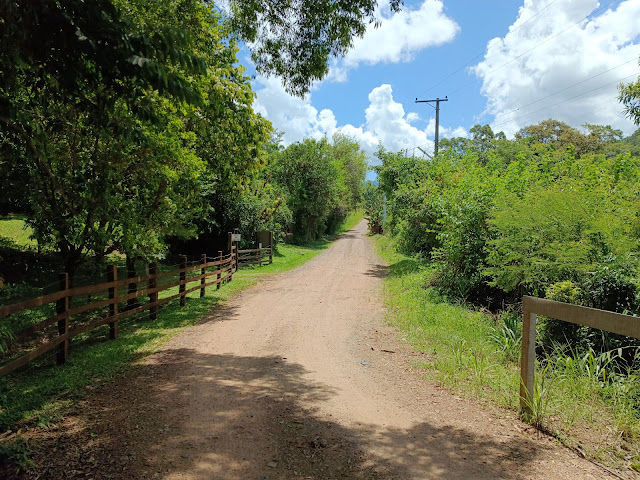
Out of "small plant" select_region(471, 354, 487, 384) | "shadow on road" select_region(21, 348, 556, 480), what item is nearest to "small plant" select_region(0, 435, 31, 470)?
"shadow on road" select_region(21, 348, 556, 480)

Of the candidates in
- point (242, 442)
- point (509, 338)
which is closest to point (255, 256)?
point (509, 338)

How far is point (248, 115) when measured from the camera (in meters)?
9.80

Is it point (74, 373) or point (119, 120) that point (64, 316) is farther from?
point (119, 120)

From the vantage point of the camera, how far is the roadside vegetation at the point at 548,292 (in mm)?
4359

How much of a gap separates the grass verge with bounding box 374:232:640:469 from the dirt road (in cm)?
31

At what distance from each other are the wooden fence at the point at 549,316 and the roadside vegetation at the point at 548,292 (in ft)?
0.52

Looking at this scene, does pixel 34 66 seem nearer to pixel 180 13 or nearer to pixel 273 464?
pixel 273 464

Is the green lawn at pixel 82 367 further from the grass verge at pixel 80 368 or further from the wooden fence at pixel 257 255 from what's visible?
the wooden fence at pixel 257 255

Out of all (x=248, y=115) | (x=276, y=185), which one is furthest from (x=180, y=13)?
(x=276, y=185)

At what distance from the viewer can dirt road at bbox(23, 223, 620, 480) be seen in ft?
10.7

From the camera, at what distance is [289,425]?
4.07 metres

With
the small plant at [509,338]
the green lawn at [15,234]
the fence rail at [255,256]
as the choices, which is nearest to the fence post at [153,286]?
the small plant at [509,338]

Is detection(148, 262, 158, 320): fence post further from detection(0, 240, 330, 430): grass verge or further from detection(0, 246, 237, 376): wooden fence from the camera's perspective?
detection(0, 240, 330, 430): grass verge

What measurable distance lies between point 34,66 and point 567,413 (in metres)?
6.55
